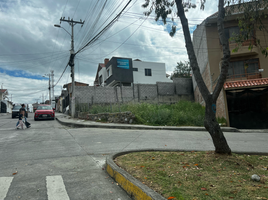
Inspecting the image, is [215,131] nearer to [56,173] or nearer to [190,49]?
[190,49]

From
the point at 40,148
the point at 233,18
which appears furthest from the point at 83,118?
the point at 233,18

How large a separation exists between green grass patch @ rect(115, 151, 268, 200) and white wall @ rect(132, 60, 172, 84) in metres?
27.5

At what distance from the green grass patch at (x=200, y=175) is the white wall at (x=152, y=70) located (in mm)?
27491

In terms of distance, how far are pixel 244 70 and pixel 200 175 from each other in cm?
1765

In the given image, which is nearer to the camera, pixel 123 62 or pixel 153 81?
pixel 123 62

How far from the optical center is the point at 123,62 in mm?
30031

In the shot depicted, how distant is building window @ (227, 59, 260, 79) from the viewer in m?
18.3

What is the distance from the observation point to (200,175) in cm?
370

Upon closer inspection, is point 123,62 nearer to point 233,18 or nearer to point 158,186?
point 233,18

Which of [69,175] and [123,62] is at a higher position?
[123,62]

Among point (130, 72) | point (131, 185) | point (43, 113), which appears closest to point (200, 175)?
point (131, 185)

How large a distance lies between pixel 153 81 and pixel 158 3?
2860 centimetres

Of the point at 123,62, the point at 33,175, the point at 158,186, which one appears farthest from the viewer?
the point at 123,62

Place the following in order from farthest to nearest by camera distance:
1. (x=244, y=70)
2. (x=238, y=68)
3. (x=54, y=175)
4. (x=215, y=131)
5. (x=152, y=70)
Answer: (x=152, y=70) < (x=238, y=68) < (x=244, y=70) < (x=215, y=131) < (x=54, y=175)
